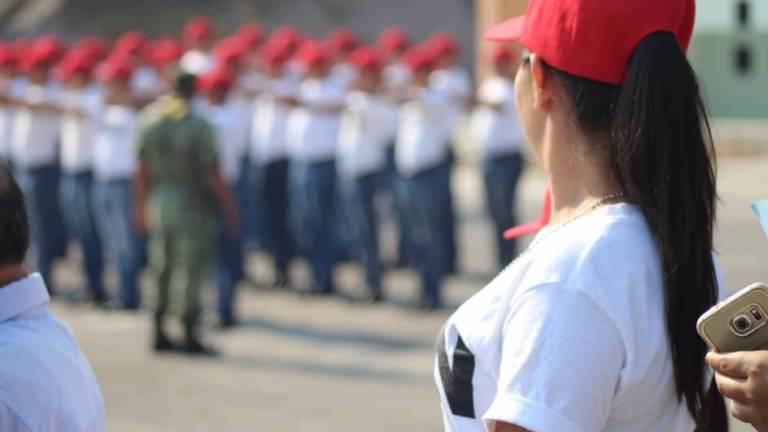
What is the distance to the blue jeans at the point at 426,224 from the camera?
11.5 meters

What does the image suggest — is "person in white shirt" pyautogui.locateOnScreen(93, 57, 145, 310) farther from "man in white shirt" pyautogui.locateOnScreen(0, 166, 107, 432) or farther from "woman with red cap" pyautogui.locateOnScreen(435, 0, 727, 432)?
"woman with red cap" pyautogui.locateOnScreen(435, 0, 727, 432)

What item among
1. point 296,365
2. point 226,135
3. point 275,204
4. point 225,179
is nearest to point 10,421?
point 296,365

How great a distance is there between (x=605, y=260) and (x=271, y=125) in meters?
10.9

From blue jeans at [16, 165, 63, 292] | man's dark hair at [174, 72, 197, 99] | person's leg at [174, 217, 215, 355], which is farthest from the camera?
blue jeans at [16, 165, 63, 292]

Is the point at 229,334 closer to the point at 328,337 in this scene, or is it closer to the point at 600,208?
the point at 328,337

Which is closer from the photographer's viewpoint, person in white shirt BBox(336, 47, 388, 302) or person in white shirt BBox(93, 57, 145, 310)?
person in white shirt BBox(93, 57, 145, 310)

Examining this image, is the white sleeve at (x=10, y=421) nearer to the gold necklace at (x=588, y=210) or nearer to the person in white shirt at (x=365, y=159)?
the gold necklace at (x=588, y=210)

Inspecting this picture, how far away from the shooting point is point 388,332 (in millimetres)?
10719

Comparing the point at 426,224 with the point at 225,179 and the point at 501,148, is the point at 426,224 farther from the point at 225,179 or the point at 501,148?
the point at 225,179

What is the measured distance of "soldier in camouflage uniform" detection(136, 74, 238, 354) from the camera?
31.1 ft

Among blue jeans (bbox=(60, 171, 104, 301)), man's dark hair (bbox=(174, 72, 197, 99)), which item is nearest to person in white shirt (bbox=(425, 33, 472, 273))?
blue jeans (bbox=(60, 171, 104, 301))

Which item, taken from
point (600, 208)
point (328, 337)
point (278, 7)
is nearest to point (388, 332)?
point (328, 337)

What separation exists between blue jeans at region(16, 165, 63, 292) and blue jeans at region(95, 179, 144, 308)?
1.19 meters

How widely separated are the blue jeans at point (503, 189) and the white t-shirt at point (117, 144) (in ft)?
8.55
